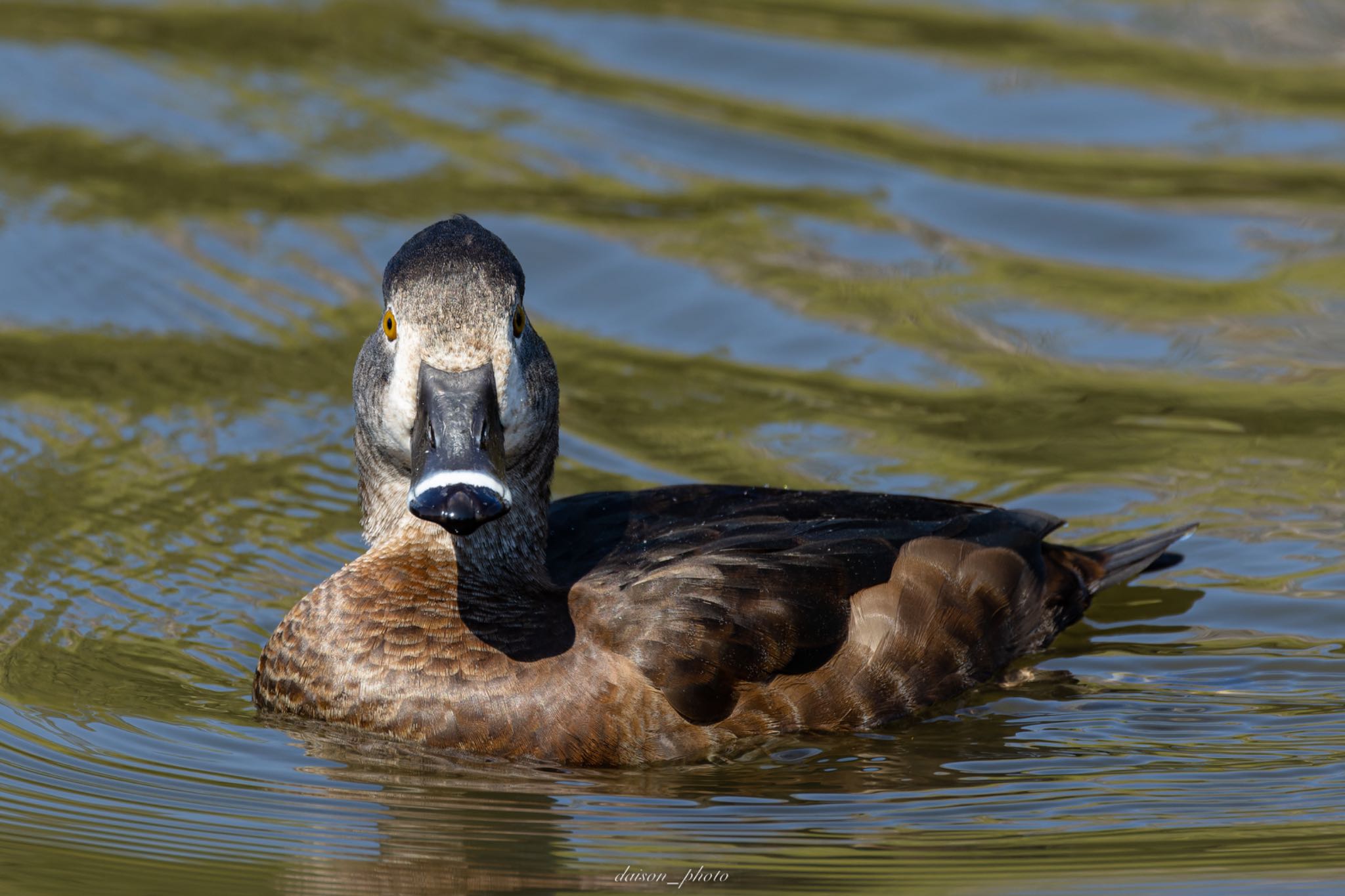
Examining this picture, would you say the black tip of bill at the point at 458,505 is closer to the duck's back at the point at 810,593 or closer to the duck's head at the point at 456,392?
the duck's head at the point at 456,392

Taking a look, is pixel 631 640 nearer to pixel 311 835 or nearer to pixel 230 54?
pixel 311 835

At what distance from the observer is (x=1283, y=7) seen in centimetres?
1377

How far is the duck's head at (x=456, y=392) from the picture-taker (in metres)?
6.16

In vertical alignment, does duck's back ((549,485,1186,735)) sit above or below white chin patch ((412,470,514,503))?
below

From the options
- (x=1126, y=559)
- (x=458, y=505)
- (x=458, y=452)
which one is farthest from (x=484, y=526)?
(x=1126, y=559)

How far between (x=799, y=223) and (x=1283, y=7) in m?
4.53

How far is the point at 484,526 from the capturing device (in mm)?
6938

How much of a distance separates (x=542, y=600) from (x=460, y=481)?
3.09ft

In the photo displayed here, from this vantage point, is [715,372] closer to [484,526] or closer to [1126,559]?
[1126,559]

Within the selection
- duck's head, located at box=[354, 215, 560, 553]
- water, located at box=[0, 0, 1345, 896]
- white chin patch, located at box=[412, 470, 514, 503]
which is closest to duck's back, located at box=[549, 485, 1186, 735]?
water, located at box=[0, 0, 1345, 896]

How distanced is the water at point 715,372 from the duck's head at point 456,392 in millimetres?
932

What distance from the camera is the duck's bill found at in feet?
19.8

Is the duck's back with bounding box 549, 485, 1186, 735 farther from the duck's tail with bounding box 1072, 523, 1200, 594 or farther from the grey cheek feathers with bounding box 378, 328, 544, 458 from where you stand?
the grey cheek feathers with bounding box 378, 328, 544, 458

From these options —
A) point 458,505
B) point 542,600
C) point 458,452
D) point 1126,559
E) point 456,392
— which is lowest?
point 542,600
